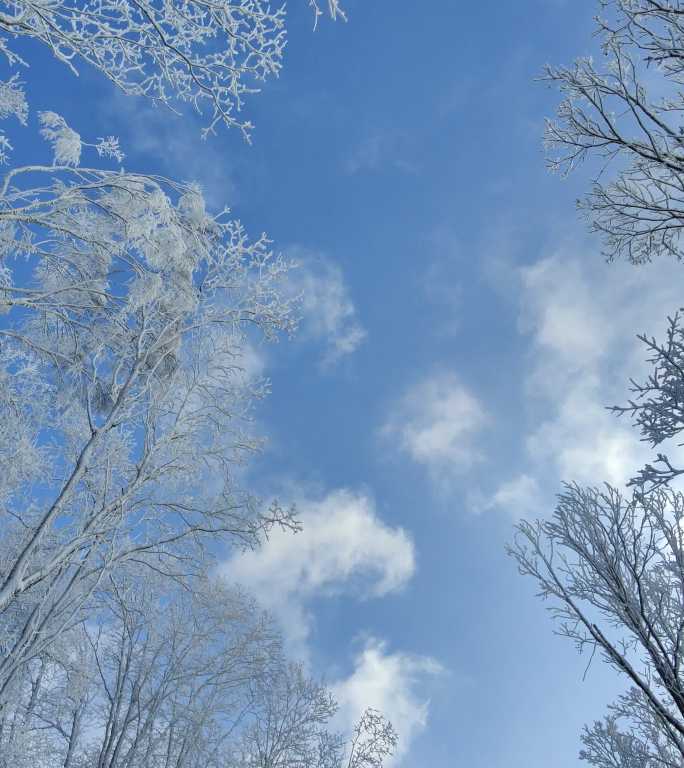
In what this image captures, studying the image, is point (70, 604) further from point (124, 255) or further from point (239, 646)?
point (239, 646)

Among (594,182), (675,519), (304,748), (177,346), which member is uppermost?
(594,182)

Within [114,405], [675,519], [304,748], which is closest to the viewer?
[675,519]

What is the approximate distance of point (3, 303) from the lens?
4.12m

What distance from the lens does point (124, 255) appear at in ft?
17.1

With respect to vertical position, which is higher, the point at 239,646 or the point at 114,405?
the point at 114,405

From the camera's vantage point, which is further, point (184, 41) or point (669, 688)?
point (669, 688)

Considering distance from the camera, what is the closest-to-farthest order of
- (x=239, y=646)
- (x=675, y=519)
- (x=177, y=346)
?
1. (x=675, y=519)
2. (x=177, y=346)
3. (x=239, y=646)

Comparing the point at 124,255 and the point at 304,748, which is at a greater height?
the point at 124,255

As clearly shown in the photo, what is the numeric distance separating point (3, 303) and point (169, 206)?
5.68 ft

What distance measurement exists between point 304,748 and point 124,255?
1629 centimetres

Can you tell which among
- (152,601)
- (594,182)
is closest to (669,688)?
(594,182)

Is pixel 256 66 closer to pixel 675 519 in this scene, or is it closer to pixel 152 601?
pixel 675 519

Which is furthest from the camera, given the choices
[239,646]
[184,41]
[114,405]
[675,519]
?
[239,646]

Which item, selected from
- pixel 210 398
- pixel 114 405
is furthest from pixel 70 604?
pixel 210 398
